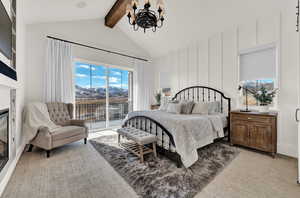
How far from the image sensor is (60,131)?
2.67 m

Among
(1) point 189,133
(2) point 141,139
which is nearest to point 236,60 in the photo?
→ (1) point 189,133

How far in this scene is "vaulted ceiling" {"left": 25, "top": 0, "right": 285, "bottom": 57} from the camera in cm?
279

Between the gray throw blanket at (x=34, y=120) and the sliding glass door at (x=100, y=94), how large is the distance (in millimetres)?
1321

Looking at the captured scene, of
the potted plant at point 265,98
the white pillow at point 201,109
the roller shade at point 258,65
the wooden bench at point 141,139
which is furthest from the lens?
the white pillow at point 201,109

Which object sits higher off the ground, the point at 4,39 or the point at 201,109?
the point at 4,39

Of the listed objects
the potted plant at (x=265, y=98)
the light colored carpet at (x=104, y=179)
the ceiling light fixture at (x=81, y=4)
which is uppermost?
the ceiling light fixture at (x=81, y=4)

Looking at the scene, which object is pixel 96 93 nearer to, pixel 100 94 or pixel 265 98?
pixel 100 94

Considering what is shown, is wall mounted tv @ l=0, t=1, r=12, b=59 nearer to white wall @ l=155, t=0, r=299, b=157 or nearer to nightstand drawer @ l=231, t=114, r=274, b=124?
nightstand drawer @ l=231, t=114, r=274, b=124

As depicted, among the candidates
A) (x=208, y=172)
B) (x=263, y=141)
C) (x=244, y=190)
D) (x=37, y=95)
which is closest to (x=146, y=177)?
(x=208, y=172)

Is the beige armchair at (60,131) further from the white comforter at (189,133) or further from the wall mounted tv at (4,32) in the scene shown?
the white comforter at (189,133)

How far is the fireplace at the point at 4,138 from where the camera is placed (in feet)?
5.46

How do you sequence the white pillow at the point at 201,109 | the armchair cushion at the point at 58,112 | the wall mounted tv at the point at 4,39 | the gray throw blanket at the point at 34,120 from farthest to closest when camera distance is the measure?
the white pillow at the point at 201,109 < the armchair cushion at the point at 58,112 < the gray throw blanket at the point at 34,120 < the wall mounted tv at the point at 4,39

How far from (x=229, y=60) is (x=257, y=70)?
2.18 ft

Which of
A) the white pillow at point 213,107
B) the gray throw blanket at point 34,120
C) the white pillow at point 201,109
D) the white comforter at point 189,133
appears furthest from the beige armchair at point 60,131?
the white pillow at point 213,107
